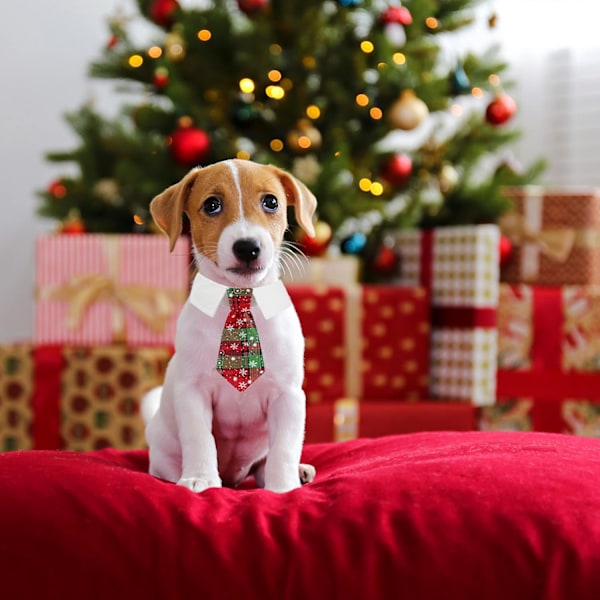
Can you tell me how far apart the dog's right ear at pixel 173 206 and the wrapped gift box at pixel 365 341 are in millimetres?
996

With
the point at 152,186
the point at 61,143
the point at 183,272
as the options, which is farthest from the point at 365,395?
the point at 61,143

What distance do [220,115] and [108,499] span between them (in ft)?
5.16

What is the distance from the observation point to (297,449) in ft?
2.83

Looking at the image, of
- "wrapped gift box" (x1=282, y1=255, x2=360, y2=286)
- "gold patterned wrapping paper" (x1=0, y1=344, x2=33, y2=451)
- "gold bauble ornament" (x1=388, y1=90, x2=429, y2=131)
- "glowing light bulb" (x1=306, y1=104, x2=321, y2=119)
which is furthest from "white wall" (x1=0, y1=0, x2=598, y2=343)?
"wrapped gift box" (x1=282, y1=255, x2=360, y2=286)

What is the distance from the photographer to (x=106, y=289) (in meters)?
1.75

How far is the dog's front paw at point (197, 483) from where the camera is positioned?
0.81 metres

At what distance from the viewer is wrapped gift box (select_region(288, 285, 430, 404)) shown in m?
1.89

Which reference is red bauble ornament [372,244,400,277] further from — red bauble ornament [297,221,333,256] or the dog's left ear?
the dog's left ear

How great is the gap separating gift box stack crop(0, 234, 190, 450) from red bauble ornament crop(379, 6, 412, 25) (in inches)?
31.5

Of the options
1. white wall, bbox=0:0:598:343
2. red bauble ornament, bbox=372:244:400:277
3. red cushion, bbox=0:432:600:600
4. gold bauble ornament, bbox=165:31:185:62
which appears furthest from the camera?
white wall, bbox=0:0:598:343

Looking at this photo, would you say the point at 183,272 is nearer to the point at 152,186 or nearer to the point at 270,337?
the point at 152,186

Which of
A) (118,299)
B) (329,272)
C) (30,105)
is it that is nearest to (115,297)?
(118,299)

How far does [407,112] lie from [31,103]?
1.38 meters

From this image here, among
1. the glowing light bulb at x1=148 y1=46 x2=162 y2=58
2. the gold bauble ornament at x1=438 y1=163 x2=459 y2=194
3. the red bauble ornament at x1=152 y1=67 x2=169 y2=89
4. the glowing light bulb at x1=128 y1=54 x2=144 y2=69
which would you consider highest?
the glowing light bulb at x1=148 y1=46 x2=162 y2=58
